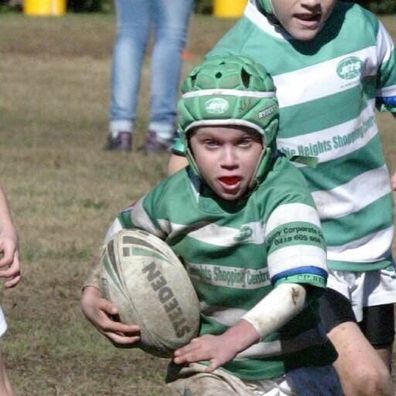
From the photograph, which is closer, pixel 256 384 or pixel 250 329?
pixel 250 329

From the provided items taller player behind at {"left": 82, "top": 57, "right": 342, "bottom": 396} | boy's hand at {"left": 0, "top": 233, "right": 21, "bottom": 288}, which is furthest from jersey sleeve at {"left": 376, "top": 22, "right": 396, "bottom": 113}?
boy's hand at {"left": 0, "top": 233, "right": 21, "bottom": 288}

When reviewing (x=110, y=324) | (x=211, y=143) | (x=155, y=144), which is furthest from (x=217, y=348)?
(x=155, y=144)

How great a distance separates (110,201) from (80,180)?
0.80m

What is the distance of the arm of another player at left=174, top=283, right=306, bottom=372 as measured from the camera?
162 inches

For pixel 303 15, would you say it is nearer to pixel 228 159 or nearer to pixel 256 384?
pixel 228 159

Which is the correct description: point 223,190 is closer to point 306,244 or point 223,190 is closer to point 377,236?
point 306,244

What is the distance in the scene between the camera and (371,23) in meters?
5.34

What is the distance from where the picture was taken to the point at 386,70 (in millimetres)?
5359

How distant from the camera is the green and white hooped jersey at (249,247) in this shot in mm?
4379

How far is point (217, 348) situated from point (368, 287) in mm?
1355

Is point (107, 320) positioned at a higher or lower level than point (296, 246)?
lower

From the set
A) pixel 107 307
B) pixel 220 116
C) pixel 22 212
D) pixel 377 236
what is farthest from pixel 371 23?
pixel 22 212


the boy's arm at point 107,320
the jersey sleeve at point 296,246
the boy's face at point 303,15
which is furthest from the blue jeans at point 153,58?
the jersey sleeve at point 296,246

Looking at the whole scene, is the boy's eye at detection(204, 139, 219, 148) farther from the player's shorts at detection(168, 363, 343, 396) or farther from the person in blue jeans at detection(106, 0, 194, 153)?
the person in blue jeans at detection(106, 0, 194, 153)
